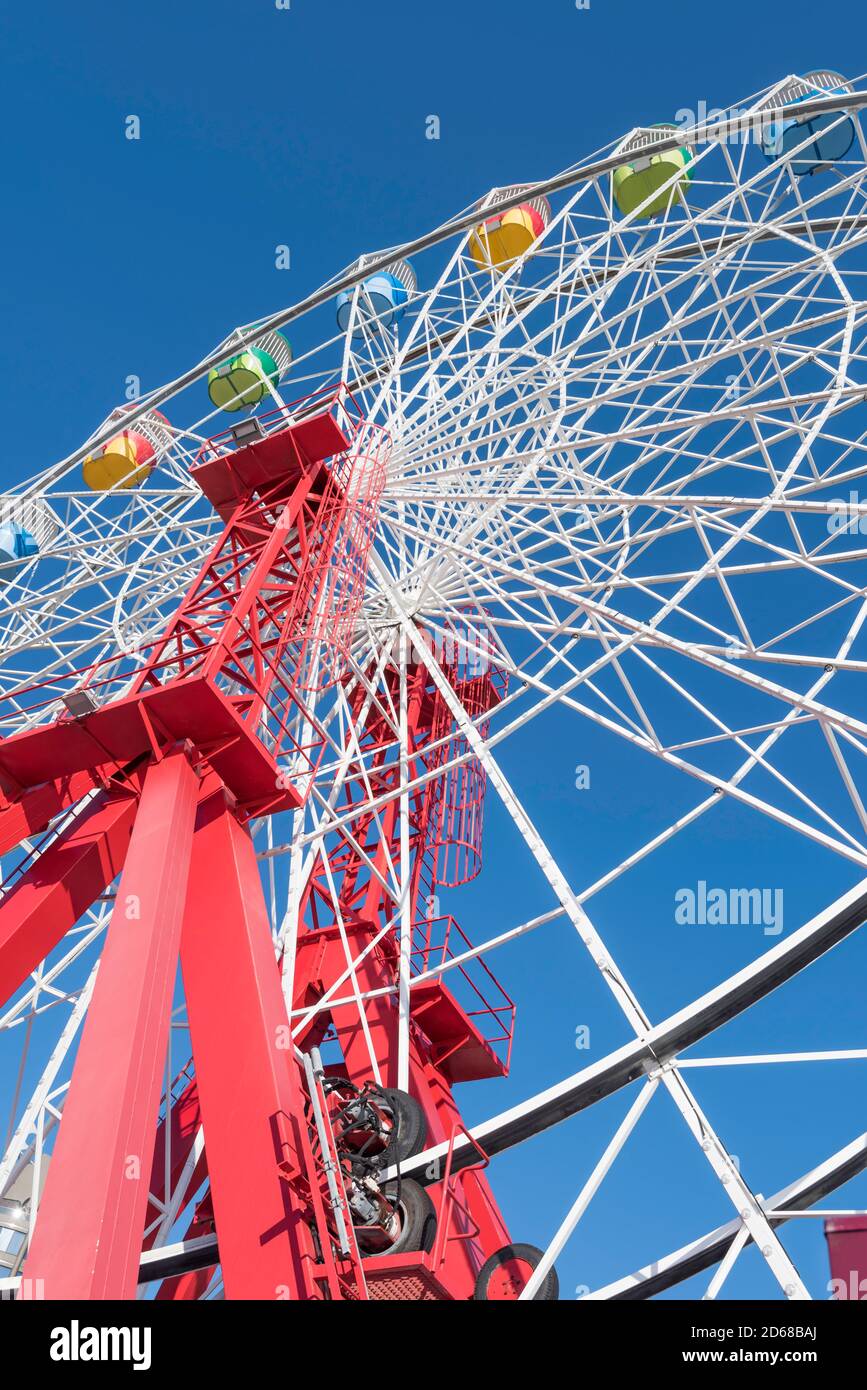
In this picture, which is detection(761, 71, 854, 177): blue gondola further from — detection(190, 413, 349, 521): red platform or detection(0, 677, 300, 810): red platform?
detection(0, 677, 300, 810): red platform

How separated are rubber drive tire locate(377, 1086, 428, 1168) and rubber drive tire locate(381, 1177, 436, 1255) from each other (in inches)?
12.9

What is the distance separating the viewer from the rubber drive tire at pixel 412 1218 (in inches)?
463

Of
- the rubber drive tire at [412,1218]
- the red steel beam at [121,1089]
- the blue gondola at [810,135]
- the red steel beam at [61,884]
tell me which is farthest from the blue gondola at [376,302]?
the rubber drive tire at [412,1218]

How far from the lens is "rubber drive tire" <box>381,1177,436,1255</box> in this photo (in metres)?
11.8

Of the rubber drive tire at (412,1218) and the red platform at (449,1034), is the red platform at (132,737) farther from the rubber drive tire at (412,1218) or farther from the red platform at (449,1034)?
the red platform at (449,1034)

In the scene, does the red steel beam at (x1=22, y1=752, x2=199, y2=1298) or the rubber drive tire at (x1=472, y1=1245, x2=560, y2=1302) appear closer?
the red steel beam at (x1=22, y1=752, x2=199, y2=1298)

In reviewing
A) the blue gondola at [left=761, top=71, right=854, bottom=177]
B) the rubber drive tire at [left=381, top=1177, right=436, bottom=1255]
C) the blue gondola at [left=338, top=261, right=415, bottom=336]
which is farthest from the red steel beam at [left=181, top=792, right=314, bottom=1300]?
the blue gondola at [left=761, top=71, right=854, bottom=177]

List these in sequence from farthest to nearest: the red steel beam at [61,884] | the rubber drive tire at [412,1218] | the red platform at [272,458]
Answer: the red platform at [272,458], the rubber drive tire at [412,1218], the red steel beam at [61,884]

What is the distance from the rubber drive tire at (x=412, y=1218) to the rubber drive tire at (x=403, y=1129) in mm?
327

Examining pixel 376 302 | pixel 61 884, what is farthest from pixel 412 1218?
pixel 376 302

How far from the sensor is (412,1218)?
11938mm

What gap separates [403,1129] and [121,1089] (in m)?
5.38

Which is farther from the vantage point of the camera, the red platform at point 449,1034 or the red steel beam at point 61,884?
the red platform at point 449,1034

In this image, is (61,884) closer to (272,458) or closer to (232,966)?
(232,966)
